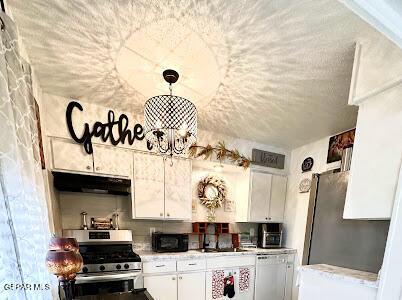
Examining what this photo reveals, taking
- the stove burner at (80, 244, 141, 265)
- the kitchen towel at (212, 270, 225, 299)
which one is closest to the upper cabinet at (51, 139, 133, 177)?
the stove burner at (80, 244, 141, 265)

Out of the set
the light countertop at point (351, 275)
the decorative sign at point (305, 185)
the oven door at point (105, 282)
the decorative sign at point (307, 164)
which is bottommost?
the oven door at point (105, 282)

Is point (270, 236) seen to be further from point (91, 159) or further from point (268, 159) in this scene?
point (91, 159)

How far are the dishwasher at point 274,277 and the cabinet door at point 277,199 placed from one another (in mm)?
578

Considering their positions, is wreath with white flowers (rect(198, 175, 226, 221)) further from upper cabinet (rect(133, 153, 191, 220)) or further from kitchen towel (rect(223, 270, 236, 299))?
kitchen towel (rect(223, 270, 236, 299))

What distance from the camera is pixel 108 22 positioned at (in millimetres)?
1302

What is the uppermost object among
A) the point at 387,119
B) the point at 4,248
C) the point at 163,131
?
the point at 163,131

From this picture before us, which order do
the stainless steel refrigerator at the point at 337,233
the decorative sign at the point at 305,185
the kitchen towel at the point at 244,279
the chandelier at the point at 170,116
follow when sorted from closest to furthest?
the stainless steel refrigerator at the point at 337,233, the chandelier at the point at 170,116, the kitchen towel at the point at 244,279, the decorative sign at the point at 305,185

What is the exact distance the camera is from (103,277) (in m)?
2.12

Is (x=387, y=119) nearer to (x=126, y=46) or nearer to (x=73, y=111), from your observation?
(x=126, y=46)

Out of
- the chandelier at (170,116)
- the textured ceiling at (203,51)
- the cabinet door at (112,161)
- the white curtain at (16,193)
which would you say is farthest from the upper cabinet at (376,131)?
the cabinet door at (112,161)

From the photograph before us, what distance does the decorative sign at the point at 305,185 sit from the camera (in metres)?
3.25

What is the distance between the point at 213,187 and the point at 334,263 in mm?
2026

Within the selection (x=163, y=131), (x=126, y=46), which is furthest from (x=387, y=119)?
(x=126, y=46)

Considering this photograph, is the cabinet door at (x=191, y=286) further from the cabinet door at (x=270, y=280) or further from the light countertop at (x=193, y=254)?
the cabinet door at (x=270, y=280)
